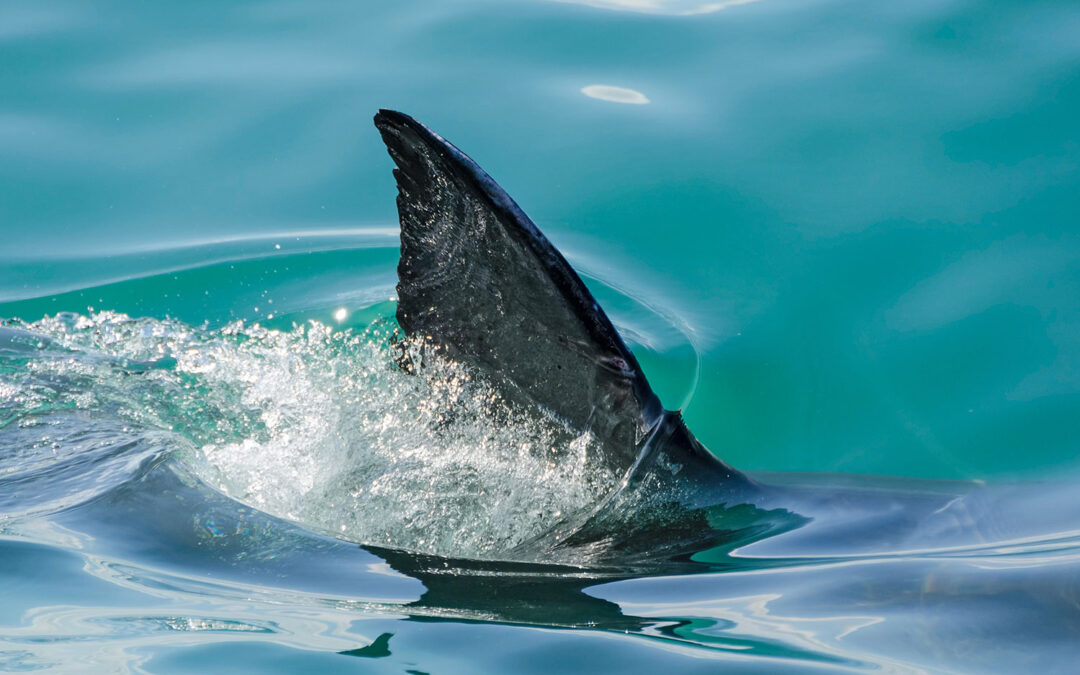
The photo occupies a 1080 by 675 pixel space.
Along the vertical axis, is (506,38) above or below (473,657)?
above

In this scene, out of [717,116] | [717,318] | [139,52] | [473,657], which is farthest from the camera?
[139,52]

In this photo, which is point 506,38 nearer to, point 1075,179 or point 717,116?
point 717,116

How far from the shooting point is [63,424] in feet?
11.1

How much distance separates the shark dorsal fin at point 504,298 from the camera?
8.52 ft

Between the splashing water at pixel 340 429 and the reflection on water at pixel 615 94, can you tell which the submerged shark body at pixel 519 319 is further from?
the reflection on water at pixel 615 94

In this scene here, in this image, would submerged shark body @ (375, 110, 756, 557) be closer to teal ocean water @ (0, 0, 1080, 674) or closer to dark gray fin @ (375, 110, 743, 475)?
dark gray fin @ (375, 110, 743, 475)

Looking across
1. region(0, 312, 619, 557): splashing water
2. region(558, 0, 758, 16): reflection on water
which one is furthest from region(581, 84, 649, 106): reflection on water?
region(0, 312, 619, 557): splashing water

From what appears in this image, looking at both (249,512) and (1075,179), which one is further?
(1075,179)

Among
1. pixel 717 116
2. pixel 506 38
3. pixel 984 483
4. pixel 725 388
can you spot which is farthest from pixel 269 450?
pixel 506 38

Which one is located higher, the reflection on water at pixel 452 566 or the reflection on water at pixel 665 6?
the reflection on water at pixel 665 6

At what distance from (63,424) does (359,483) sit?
103 cm

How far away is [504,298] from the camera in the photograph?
2.74 m

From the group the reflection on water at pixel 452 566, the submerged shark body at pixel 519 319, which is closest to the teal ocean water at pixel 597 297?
the reflection on water at pixel 452 566

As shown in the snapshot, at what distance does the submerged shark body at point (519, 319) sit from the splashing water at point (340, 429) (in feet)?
0.28
